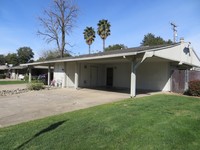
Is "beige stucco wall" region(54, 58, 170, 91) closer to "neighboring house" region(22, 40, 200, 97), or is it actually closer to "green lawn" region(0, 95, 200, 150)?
"neighboring house" region(22, 40, 200, 97)

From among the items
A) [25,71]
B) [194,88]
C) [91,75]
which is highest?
[25,71]

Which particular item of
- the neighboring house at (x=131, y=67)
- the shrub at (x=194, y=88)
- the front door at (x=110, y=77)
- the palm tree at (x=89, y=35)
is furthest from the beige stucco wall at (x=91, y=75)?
the palm tree at (x=89, y=35)

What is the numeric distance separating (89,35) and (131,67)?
30.6 metres

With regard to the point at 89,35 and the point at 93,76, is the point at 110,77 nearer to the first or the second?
the point at 93,76

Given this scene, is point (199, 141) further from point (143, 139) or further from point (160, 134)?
point (143, 139)

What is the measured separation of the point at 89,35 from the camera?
41.0m

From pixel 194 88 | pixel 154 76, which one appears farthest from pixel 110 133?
pixel 154 76

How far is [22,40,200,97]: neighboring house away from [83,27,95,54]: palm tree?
21.7 m

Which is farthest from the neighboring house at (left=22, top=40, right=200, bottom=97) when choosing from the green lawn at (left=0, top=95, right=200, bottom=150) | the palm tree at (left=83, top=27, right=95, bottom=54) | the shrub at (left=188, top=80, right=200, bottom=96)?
the palm tree at (left=83, top=27, right=95, bottom=54)

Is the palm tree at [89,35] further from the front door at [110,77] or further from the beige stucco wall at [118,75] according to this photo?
the front door at [110,77]

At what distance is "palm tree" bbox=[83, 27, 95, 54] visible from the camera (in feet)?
134

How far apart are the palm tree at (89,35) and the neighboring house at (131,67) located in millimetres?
21659

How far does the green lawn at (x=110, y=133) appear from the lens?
396cm

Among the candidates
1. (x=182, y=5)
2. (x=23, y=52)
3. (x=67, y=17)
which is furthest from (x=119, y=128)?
(x=23, y=52)
